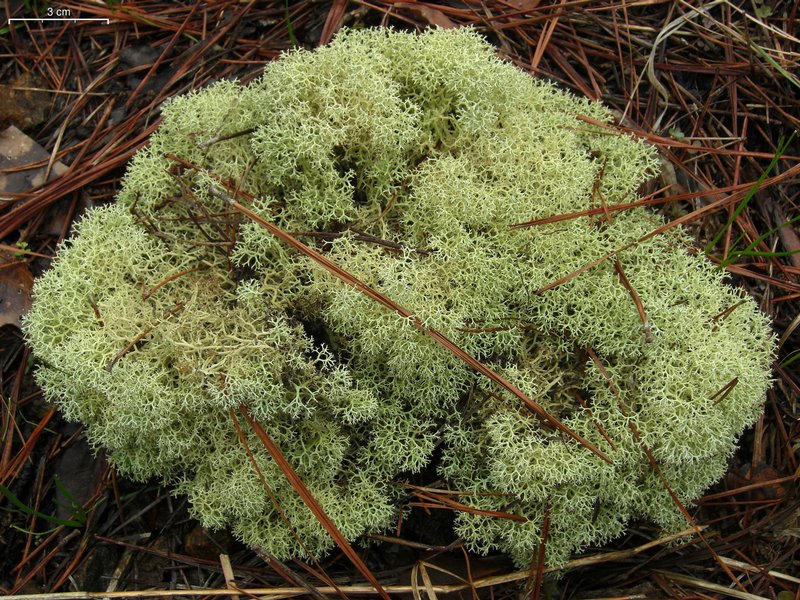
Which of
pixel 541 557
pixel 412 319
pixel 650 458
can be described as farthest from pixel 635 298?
pixel 541 557

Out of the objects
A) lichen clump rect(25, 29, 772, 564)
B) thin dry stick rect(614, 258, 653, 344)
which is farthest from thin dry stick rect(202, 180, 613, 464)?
thin dry stick rect(614, 258, 653, 344)

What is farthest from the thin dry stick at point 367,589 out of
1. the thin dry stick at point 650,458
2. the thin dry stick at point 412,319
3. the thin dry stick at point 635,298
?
the thin dry stick at point 635,298

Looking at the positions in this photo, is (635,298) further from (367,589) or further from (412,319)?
(367,589)

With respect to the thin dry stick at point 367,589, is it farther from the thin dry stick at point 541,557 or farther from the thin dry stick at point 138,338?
the thin dry stick at point 138,338

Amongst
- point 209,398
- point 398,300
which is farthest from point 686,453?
point 209,398

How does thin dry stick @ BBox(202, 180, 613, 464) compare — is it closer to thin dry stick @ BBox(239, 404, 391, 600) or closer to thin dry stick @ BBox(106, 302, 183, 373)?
thin dry stick @ BBox(106, 302, 183, 373)

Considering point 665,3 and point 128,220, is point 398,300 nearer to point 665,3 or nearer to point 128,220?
point 128,220
